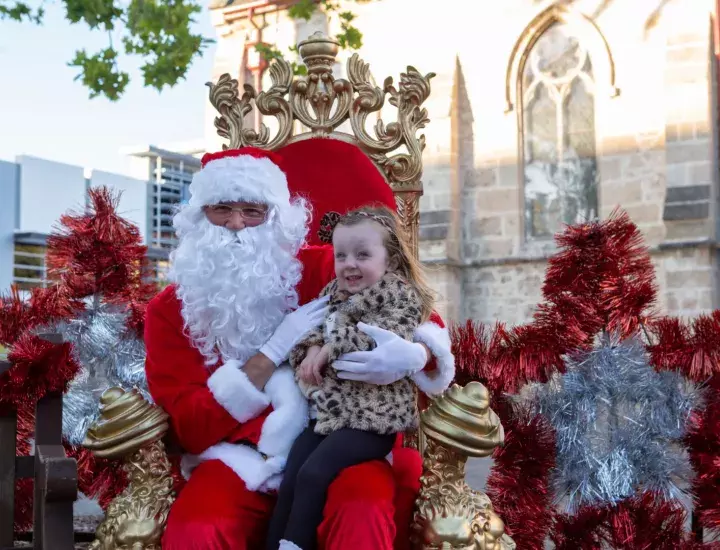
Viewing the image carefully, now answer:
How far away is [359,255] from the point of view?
263cm

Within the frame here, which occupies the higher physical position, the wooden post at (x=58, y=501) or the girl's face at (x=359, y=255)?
the girl's face at (x=359, y=255)

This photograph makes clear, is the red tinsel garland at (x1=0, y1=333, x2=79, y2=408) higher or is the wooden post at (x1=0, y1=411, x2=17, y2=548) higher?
the red tinsel garland at (x1=0, y1=333, x2=79, y2=408)

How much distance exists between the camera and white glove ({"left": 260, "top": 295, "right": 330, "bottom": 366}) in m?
2.71

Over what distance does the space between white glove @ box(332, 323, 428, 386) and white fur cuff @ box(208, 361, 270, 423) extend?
294 mm

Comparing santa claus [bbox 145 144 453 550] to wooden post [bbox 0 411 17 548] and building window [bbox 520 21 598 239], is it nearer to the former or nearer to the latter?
wooden post [bbox 0 411 17 548]

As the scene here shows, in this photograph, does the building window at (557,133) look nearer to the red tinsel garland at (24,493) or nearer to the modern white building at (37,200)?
the modern white building at (37,200)

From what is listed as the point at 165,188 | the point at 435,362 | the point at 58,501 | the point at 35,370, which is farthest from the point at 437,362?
the point at 165,188

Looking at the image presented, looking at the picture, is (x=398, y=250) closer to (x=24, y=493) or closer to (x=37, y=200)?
(x=24, y=493)

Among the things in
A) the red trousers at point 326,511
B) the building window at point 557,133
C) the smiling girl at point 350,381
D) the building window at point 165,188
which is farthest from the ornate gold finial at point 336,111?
the building window at point 165,188

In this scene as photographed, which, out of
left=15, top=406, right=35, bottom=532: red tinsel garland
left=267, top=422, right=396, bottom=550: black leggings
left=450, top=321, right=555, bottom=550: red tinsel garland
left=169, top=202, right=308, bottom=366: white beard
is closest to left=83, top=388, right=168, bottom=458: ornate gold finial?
left=169, top=202, right=308, bottom=366: white beard

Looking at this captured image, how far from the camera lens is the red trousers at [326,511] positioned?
2.27m

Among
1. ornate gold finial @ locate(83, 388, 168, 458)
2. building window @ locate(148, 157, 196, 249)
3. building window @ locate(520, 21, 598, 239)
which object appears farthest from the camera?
building window @ locate(148, 157, 196, 249)

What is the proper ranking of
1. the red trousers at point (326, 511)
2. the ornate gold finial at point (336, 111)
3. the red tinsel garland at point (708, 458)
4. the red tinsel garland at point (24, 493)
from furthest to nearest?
the ornate gold finial at point (336, 111) < the red tinsel garland at point (24, 493) < the red tinsel garland at point (708, 458) < the red trousers at point (326, 511)

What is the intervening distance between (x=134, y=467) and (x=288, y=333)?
60cm
